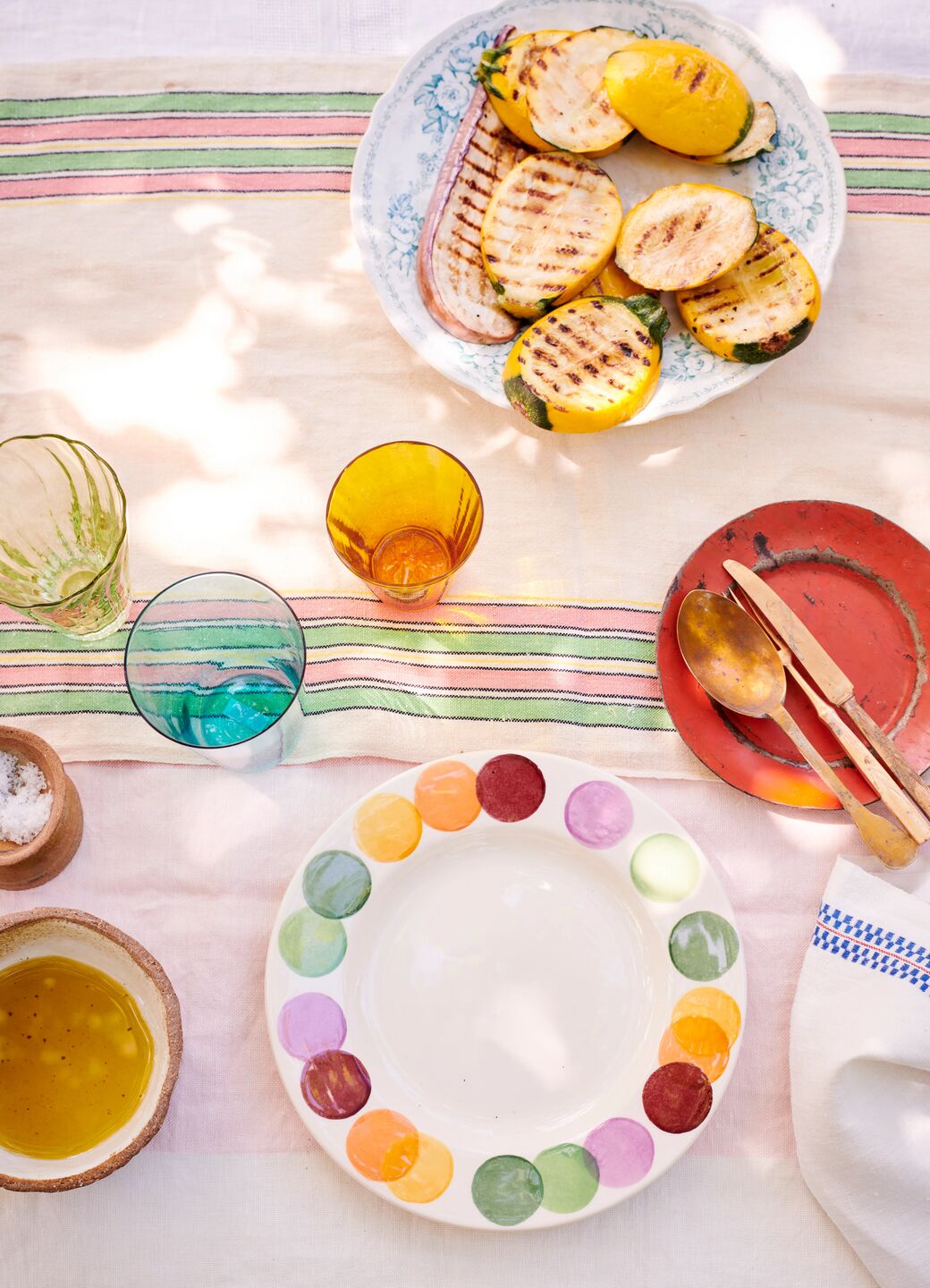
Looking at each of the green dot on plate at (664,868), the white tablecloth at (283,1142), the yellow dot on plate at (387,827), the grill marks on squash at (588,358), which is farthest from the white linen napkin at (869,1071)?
the grill marks on squash at (588,358)

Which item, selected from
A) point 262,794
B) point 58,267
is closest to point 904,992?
point 262,794

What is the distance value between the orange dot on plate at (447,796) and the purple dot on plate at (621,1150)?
0.29 m

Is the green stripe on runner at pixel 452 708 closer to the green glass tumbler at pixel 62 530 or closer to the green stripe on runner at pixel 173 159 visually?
the green glass tumbler at pixel 62 530

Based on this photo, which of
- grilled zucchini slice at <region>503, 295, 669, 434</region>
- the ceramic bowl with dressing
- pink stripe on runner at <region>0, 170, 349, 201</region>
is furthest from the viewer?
pink stripe on runner at <region>0, 170, 349, 201</region>

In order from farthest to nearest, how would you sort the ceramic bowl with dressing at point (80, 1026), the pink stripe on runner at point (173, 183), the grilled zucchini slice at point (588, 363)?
1. the pink stripe on runner at point (173, 183)
2. the grilled zucchini slice at point (588, 363)
3. the ceramic bowl with dressing at point (80, 1026)

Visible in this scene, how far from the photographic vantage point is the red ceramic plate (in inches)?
40.1

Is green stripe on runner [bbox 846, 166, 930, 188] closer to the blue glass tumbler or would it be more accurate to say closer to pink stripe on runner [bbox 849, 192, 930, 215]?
pink stripe on runner [bbox 849, 192, 930, 215]

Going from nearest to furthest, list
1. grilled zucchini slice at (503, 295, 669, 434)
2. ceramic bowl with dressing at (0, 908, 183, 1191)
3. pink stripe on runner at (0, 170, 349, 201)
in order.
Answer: ceramic bowl with dressing at (0, 908, 183, 1191) < grilled zucchini slice at (503, 295, 669, 434) < pink stripe on runner at (0, 170, 349, 201)

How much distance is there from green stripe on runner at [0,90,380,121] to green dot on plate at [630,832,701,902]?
2.70 feet

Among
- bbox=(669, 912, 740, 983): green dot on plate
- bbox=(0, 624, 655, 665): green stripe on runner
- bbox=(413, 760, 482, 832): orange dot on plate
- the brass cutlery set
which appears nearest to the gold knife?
the brass cutlery set

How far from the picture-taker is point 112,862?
1.03 meters

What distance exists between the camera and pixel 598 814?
3.23 feet

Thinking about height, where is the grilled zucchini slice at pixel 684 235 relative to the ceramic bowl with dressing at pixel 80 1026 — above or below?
above

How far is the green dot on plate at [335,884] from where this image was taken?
0.97 metres
